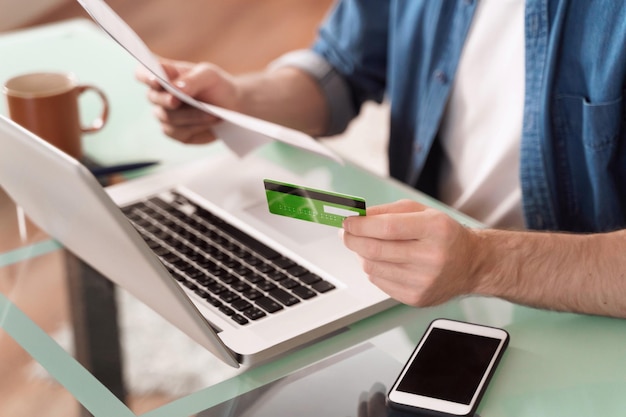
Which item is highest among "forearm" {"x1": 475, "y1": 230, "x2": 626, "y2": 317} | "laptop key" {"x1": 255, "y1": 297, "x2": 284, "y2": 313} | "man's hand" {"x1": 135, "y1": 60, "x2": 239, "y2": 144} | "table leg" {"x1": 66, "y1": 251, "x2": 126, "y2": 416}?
"man's hand" {"x1": 135, "y1": 60, "x2": 239, "y2": 144}

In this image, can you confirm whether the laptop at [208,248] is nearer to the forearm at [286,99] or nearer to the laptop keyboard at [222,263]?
the laptop keyboard at [222,263]

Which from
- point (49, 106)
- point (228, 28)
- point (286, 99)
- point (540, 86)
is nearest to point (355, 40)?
point (286, 99)

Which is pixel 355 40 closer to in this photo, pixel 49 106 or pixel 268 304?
pixel 49 106

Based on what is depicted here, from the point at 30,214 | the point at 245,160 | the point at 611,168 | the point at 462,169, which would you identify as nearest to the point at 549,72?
the point at 611,168

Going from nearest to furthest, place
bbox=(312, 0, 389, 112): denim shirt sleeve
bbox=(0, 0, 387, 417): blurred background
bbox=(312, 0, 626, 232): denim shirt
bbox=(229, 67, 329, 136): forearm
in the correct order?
bbox=(312, 0, 626, 232): denim shirt
bbox=(229, 67, 329, 136): forearm
bbox=(312, 0, 389, 112): denim shirt sleeve
bbox=(0, 0, 387, 417): blurred background

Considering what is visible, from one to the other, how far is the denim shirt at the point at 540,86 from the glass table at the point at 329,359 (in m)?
0.30

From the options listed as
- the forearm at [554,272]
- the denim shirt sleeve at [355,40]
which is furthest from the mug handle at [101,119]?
the forearm at [554,272]

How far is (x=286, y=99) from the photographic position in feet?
4.72

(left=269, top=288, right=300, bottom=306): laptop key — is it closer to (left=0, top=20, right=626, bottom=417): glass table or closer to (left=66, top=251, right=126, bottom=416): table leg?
(left=0, top=20, right=626, bottom=417): glass table

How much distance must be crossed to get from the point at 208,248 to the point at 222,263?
0.04 meters

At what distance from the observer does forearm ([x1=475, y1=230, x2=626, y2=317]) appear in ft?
3.09

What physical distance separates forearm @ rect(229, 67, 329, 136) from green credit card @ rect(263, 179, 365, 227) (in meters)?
0.52

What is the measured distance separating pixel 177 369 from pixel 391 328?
0.22 metres

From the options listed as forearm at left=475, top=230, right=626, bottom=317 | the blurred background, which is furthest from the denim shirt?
the blurred background
